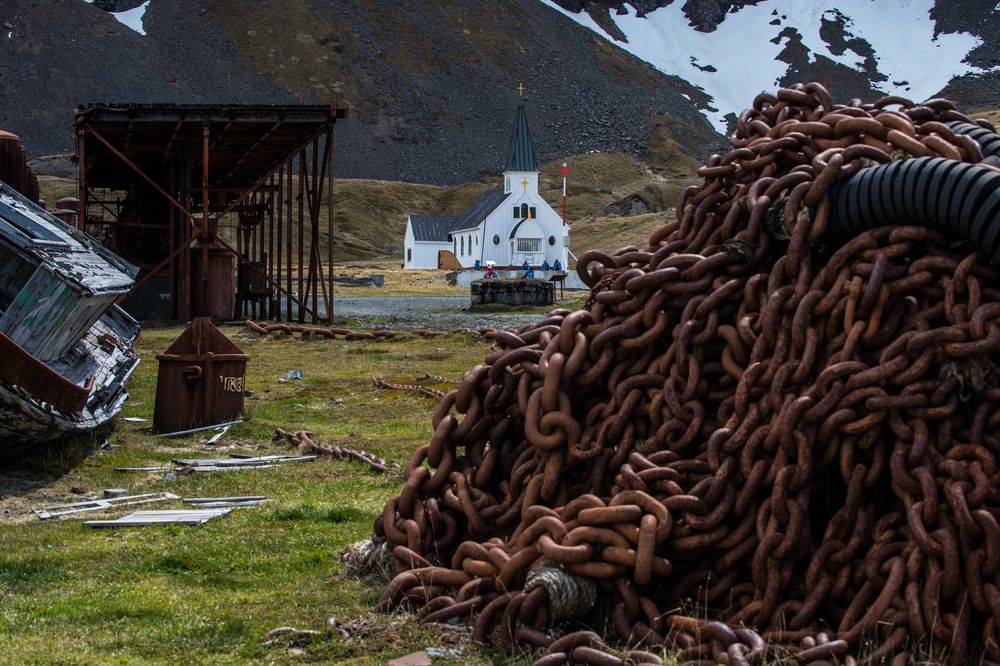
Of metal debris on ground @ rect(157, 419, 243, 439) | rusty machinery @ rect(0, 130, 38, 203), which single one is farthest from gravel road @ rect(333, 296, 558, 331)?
metal debris on ground @ rect(157, 419, 243, 439)

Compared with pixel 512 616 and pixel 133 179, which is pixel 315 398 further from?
pixel 133 179

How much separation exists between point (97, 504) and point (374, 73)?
15368 centimetres

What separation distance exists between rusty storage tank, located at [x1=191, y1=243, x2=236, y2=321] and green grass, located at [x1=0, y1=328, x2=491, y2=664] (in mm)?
19313

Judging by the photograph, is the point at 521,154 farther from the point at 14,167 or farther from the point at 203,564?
the point at 203,564

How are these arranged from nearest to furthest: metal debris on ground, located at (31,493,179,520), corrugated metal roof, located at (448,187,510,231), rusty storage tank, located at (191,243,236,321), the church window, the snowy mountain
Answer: metal debris on ground, located at (31,493,179,520), rusty storage tank, located at (191,243,236,321), the church window, corrugated metal roof, located at (448,187,510,231), the snowy mountain

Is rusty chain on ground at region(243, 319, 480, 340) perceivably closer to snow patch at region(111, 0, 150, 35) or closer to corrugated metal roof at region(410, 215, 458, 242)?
corrugated metal roof at region(410, 215, 458, 242)

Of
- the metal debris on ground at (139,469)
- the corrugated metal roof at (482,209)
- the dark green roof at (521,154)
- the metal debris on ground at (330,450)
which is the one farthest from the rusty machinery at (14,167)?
the dark green roof at (521,154)

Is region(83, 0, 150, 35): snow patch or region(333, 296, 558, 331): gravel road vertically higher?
region(83, 0, 150, 35): snow patch

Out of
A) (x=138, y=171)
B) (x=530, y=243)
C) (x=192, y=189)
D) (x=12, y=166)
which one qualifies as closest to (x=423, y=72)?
(x=530, y=243)

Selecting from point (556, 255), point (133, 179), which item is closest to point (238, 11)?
point (556, 255)

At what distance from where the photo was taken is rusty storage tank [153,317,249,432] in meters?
12.8

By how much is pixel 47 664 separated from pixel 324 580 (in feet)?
5.18

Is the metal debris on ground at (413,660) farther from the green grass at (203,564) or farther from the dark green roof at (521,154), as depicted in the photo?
the dark green roof at (521,154)

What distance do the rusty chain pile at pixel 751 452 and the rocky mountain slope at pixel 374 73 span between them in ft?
427
